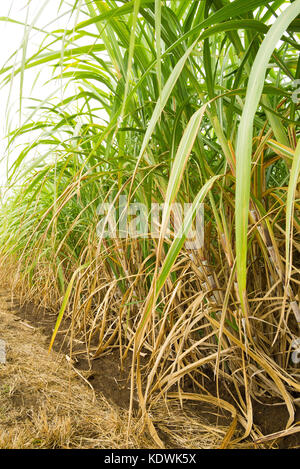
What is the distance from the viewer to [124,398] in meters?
0.73

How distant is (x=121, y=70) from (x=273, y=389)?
640 mm

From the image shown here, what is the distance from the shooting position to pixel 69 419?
606mm

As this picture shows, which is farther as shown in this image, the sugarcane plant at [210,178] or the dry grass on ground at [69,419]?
→ the dry grass on ground at [69,419]

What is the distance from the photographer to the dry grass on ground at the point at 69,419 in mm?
568

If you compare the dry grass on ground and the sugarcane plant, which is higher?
the sugarcane plant

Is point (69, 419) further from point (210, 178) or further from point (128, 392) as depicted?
point (210, 178)

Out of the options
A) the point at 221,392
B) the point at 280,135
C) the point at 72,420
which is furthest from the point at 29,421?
the point at 280,135

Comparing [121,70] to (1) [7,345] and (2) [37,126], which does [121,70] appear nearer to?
(2) [37,126]

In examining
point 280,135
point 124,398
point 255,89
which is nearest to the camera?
point 255,89

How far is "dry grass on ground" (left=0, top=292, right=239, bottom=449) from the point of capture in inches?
22.4

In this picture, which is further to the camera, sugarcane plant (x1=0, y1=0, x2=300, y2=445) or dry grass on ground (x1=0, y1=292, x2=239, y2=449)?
dry grass on ground (x1=0, y1=292, x2=239, y2=449)

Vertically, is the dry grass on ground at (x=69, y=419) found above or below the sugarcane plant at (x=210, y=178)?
below

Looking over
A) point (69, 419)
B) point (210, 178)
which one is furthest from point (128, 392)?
point (210, 178)
